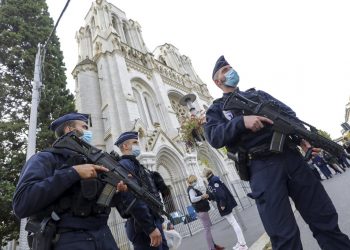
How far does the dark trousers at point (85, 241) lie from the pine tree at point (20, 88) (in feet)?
21.8

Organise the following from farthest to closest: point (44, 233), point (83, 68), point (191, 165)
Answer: point (83, 68) < point (191, 165) < point (44, 233)

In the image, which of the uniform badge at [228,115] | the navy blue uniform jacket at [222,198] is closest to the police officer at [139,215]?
the uniform badge at [228,115]

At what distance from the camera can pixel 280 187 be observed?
1.96m

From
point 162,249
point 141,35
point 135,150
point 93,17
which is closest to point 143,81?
point 141,35

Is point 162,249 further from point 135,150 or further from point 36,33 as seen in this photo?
point 36,33

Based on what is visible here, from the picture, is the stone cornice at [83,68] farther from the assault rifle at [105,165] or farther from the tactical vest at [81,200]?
the tactical vest at [81,200]

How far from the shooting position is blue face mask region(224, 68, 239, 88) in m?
2.75

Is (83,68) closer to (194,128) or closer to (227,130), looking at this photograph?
(194,128)

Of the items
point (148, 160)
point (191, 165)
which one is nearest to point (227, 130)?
point (148, 160)

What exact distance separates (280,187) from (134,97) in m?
17.2

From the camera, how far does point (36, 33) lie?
11.1 meters

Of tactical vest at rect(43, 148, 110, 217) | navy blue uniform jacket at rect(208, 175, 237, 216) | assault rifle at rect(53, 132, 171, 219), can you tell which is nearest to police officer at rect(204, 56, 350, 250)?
assault rifle at rect(53, 132, 171, 219)

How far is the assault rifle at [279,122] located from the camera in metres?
2.21

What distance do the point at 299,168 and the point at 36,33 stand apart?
1313 centimetres
